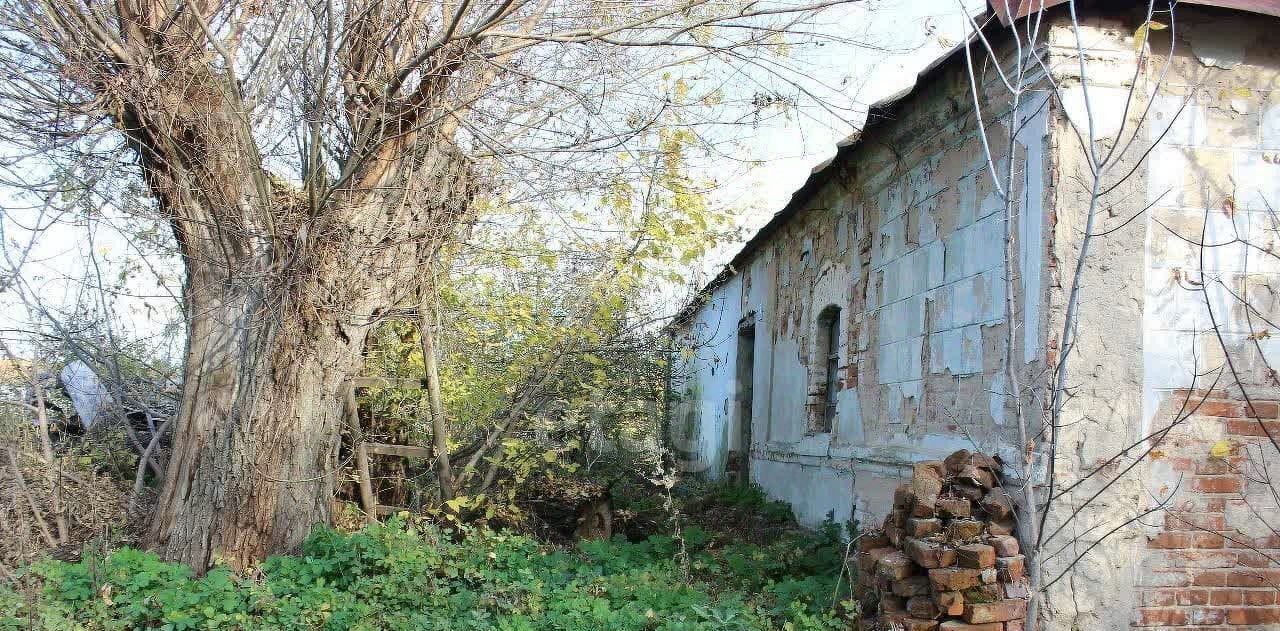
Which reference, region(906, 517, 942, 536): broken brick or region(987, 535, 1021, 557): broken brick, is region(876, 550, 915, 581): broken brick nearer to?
region(906, 517, 942, 536): broken brick

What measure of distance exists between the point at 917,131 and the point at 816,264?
101 inches

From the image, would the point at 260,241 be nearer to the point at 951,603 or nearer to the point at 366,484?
the point at 366,484

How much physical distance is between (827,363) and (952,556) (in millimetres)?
4014

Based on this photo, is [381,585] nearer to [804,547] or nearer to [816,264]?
[804,547]

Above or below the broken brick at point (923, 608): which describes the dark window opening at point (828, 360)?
above

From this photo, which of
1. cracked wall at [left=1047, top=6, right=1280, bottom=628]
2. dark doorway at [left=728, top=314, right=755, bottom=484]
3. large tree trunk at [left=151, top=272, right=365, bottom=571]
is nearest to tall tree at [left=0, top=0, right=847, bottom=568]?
large tree trunk at [left=151, top=272, right=365, bottom=571]

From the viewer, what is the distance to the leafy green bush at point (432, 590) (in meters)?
4.52

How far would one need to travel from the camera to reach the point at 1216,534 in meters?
4.18

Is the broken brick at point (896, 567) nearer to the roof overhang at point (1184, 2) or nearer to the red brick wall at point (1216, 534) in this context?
the red brick wall at point (1216, 534)

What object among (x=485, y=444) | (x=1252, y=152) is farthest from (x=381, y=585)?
(x=1252, y=152)

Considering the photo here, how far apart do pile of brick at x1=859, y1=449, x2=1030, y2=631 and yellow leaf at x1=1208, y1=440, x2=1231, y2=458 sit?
1010 mm

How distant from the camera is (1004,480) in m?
4.38

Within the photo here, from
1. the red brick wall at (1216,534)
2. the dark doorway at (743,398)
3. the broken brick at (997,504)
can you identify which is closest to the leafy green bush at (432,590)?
the broken brick at (997,504)

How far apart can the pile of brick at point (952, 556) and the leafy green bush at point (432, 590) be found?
0.43 m
